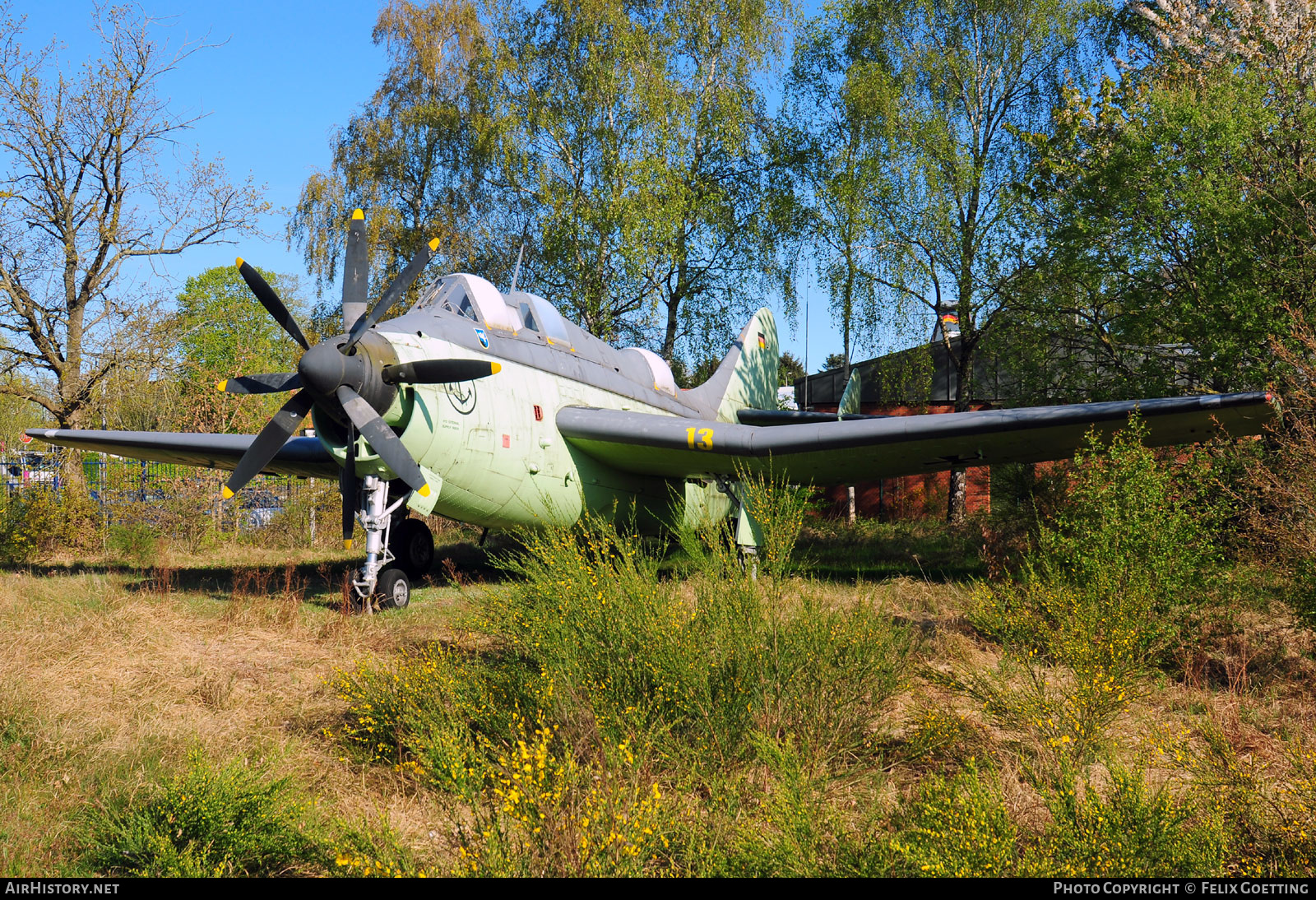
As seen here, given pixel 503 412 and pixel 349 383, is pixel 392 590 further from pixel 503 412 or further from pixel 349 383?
A: pixel 349 383

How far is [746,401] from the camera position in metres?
17.0

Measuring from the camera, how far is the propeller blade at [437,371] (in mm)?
8031

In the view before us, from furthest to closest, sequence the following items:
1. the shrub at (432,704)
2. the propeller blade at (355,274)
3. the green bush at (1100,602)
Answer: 1. the propeller blade at (355,274)
2. the green bush at (1100,602)
3. the shrub at (432,704)

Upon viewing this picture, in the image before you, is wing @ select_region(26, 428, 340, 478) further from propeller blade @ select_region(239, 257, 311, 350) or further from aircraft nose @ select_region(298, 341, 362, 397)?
aircraft nose @ select_region(298, 341, 362, 397)

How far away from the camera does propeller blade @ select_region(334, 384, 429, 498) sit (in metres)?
7.73

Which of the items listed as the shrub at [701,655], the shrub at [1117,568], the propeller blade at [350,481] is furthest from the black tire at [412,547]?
the shrub at [1117,568]

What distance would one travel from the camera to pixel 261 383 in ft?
26.9

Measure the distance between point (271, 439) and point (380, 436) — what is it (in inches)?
57.4

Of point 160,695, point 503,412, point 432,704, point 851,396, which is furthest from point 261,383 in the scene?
point 851,396

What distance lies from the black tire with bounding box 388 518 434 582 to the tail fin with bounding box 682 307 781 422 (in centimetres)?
591

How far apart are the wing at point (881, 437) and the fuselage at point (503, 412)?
453 mm

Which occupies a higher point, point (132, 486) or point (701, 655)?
point (132, 486)

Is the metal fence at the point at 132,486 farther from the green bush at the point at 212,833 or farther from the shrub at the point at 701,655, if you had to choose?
the green bush at the point at 212,833
